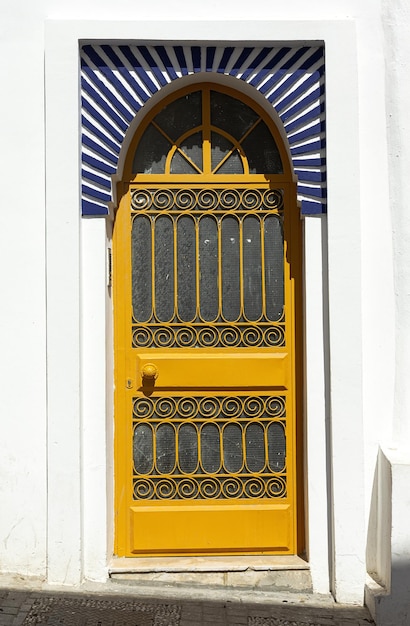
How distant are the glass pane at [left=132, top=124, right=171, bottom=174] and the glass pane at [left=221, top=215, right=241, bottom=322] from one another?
542 mm

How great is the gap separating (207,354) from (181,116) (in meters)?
1.50

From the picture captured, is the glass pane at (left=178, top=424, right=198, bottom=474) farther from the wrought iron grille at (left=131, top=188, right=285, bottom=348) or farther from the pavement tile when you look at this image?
the pavement tile

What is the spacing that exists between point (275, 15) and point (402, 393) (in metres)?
2.35

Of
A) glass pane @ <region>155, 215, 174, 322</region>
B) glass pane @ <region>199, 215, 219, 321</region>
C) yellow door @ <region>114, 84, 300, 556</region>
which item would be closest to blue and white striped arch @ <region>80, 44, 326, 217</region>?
yellow door @ <region>114, 84, 300, 556</region>

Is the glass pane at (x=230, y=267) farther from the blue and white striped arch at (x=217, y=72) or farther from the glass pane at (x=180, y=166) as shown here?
the blue and white striped arch at (x=217, y=72)

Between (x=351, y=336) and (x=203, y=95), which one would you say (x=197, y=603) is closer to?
(x=351, y=336)

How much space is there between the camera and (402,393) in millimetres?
3816

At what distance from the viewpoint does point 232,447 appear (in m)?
4.09

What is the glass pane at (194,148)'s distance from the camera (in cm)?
411

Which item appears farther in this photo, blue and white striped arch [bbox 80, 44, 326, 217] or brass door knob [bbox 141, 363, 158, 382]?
brass door knob [bbox 141, 363, 158, 382]

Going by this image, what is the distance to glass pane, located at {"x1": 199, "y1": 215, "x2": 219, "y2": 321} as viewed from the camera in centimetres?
409

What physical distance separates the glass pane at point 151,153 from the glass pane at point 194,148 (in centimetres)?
10

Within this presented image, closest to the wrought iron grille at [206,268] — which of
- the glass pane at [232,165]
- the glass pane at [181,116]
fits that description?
the glass pane at [232,165]

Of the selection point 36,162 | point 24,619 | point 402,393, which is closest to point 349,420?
point 402,393
